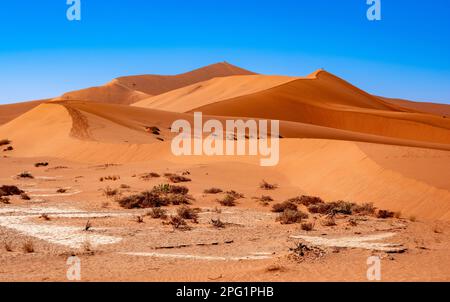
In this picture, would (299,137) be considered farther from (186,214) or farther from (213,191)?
(186,214)

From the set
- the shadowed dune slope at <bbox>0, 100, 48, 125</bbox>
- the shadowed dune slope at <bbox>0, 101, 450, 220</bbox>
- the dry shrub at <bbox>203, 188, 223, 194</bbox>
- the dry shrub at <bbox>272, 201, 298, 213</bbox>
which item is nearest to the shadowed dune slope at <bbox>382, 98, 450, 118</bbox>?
the shadowed dune slope at <bbox>0, 100, 48, 125</bbox>

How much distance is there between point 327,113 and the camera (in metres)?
61.9

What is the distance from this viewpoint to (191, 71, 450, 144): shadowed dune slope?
55969mm

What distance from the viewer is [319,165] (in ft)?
60.6

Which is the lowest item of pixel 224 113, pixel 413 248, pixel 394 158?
pixel 413 248

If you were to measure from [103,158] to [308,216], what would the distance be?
57.7 ft

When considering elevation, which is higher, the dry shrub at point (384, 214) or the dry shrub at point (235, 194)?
the dry shrub at point (235, 194)

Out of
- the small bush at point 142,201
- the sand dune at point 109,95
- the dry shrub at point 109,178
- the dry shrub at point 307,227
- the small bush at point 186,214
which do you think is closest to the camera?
the dry shrub at point 307,227

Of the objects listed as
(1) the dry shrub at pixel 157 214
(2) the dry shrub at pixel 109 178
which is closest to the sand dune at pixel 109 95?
(2) the dry shrub at pixel 109 178

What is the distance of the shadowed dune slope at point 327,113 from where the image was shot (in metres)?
56.0

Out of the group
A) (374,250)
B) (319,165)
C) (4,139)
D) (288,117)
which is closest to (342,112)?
(288,117)

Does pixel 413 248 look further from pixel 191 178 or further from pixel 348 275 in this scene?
pixel 191 178

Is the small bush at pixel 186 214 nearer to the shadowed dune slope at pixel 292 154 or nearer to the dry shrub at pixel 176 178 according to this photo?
the shadowed dune slope at pixel 292 154

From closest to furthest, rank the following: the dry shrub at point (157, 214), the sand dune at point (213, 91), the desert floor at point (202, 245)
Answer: the desert floor at point (202, 245)
the dry shrub at point (157, 214)
the sand dune at point (213, 91)
